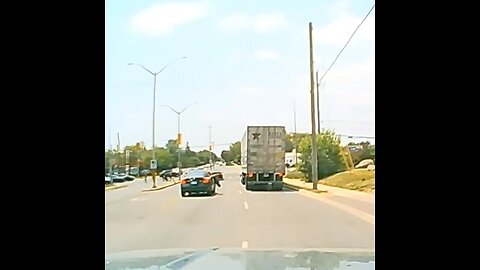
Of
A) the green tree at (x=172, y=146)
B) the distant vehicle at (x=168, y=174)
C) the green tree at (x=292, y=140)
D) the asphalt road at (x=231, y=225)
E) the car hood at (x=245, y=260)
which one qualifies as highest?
the green tree at (x=292, y=140)

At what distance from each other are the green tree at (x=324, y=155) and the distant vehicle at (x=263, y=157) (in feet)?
3.08

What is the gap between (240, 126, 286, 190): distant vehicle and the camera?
1065 inches

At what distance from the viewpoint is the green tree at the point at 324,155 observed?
26688mm

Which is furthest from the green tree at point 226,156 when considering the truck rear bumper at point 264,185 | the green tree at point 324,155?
the truck rear bumper at point 264,185

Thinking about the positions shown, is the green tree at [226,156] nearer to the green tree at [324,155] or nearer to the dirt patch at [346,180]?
the green tree at [324,155]

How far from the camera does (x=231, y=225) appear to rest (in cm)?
1242

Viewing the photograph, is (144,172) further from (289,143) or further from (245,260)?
(245,260)

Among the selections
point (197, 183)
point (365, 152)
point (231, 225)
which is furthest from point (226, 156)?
point (365, 152)

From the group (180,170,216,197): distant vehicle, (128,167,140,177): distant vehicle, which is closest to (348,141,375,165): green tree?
(180,170,216,197): distant vehicle
